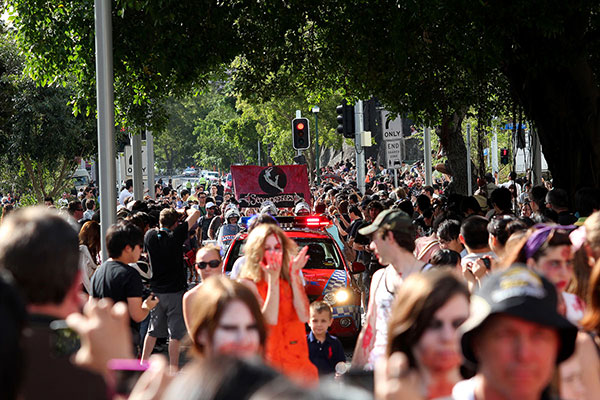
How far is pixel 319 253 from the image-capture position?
1230cm

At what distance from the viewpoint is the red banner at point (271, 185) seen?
17969 mm

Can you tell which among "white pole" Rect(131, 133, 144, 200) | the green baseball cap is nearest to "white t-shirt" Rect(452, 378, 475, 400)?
the green baseball cap

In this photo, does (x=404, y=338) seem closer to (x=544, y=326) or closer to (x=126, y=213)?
(x=544, y=326)

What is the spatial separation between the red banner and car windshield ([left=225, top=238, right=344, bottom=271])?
561cm

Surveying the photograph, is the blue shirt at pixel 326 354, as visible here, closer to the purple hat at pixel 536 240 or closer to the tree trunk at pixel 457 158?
the purple hat at pixel 536 240

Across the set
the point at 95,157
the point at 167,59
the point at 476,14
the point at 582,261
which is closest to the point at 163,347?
the point at 167,59

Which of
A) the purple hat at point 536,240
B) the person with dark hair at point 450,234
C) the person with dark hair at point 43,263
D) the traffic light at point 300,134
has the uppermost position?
the traffic light at point 300,134

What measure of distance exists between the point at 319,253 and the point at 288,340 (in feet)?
20.1

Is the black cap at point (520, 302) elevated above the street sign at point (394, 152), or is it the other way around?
the street sign at point (394, 152)

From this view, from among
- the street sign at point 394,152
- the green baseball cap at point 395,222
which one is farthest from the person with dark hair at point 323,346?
the street sign at point 394,152

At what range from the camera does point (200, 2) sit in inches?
511

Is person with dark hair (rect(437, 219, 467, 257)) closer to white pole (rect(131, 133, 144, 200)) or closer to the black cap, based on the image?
the black cap

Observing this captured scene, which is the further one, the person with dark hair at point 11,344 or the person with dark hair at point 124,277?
the person with dark hair at point 124,277

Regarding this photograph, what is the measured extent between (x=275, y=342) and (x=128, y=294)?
67.6 inches
